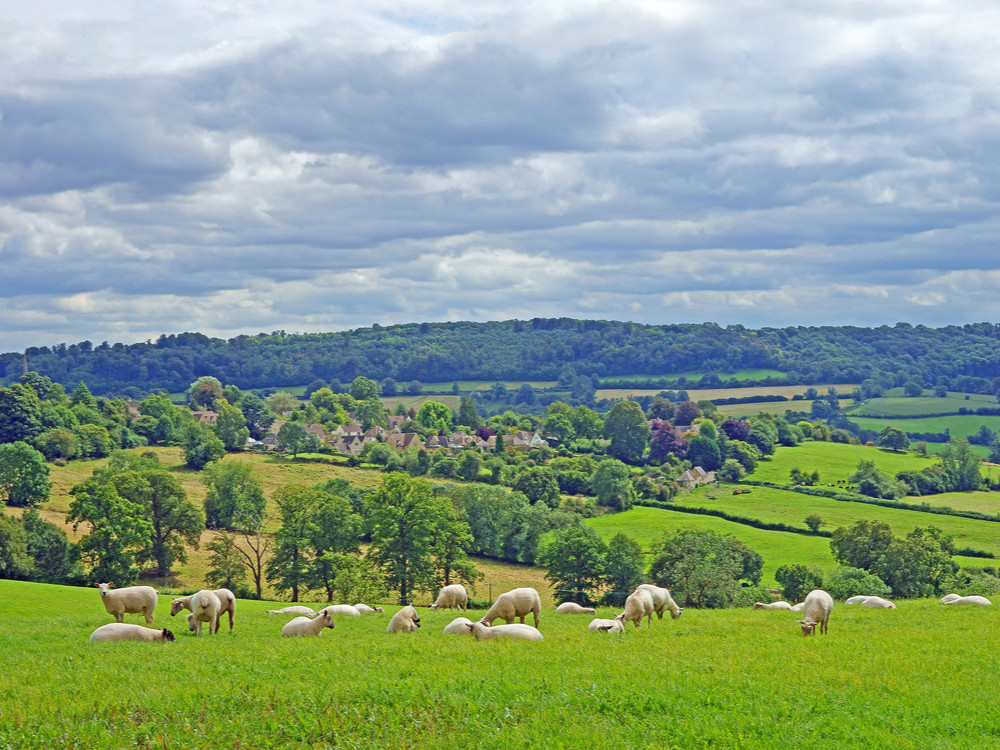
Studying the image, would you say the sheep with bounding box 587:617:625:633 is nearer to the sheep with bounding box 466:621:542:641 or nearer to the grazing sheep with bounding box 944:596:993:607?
the sheep with bounding box 466:621:542:641

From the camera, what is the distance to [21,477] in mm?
87438

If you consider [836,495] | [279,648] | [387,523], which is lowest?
[836,495]

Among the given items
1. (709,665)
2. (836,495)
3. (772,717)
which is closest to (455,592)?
(709,665)

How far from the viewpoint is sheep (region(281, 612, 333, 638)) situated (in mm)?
24125

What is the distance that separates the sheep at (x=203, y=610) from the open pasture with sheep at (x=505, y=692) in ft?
3.74

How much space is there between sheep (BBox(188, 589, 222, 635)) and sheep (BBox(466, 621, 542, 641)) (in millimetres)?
7878

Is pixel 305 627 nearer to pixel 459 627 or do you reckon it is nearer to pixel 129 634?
pixel 459 627

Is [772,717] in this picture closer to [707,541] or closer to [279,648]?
[279,648]

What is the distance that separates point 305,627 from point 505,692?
996 cm

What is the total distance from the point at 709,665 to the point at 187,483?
106m

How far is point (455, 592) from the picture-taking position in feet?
116

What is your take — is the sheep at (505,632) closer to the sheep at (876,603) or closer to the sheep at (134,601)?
the sheep at (134,601)

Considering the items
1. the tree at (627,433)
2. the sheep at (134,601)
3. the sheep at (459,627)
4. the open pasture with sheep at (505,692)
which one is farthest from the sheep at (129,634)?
the tree at (627,433)

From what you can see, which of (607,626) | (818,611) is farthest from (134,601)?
(818,611)
